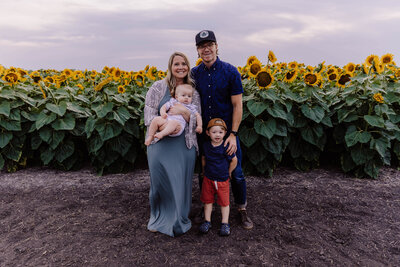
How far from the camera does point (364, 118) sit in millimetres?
4582

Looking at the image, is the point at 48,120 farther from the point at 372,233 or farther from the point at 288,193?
the point at 372,233

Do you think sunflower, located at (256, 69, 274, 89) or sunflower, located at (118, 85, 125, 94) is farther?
sunflower, located at (118, 85, 125, 94)

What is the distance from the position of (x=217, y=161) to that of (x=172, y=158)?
17.5 inches

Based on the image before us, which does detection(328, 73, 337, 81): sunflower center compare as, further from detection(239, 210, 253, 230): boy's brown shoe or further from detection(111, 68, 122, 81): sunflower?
detection(111, 68, 122, 81): sunflower

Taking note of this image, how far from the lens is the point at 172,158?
3.04 m

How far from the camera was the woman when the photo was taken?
9.70ft

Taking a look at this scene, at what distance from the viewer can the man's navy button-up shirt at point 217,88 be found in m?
3.04

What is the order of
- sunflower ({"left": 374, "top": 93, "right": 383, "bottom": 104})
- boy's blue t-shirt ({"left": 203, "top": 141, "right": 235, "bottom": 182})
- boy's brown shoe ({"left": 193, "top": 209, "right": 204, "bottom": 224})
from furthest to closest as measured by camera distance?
1. sunflower ({"left": 374, "top": 93, "right": 383, "bottom": 104})
2. boy's brown shoe ({"left": 193, "top": 209, "right": 204, "bottom": 224})
3. boy's blue t-shirt ({"left": 203, "top": 141, "right": 235, "bottom": 182})

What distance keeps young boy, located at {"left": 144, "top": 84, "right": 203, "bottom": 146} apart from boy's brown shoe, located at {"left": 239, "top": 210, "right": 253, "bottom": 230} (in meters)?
1.20

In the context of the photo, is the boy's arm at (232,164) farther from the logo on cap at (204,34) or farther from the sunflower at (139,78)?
the sunflower at (139,78)

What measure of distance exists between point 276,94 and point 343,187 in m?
1.68

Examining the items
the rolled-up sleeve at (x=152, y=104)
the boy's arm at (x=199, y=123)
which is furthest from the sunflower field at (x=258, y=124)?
the rolled-up sleeve at (x=152, y=104)

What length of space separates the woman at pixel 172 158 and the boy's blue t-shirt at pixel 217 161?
16 cm

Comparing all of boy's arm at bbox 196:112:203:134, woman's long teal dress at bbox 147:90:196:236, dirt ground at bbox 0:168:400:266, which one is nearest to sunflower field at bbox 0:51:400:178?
dirt ground at bbox 0:168:400:266
